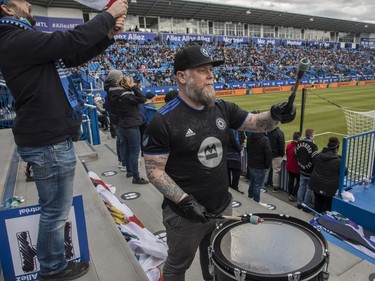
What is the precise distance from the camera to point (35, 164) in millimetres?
2109

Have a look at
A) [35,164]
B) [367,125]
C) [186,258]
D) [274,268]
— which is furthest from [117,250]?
[367,125]

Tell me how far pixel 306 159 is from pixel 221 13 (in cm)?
4971

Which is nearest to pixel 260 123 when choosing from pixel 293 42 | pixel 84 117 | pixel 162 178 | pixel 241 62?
pixel 162 178

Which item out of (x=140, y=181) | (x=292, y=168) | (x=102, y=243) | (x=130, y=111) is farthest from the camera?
(x=292, y=168)

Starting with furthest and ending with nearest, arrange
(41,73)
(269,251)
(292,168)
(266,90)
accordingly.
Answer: (266,90) < (292,168) < (41,73) < (269,251)

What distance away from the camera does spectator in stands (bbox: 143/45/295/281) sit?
2.31 meters

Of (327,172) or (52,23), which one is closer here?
(327,172)

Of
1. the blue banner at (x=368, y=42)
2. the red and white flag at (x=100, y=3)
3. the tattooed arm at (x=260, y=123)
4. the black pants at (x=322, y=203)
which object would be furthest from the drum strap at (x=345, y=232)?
the blue banner at (x=368, y=42)

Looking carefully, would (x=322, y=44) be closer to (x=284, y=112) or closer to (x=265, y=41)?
(x=265, y=41)

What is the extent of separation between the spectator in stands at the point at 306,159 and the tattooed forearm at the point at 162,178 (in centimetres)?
477

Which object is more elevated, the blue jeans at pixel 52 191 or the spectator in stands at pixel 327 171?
the blue jeans at pixel 52 191

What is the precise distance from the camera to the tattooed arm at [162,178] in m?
2.25

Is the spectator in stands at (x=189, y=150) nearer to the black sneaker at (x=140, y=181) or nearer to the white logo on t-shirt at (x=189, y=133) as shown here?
the white logo on t-shirt at (x=189, y=133)

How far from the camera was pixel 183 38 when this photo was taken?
46156 mm
